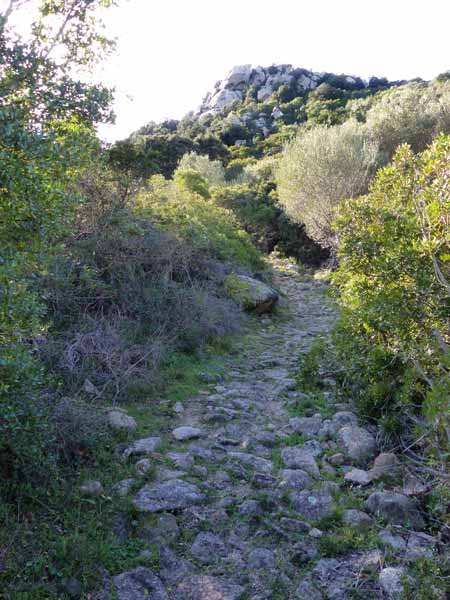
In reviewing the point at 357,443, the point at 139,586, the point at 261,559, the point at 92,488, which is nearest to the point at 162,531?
the point at 139,586

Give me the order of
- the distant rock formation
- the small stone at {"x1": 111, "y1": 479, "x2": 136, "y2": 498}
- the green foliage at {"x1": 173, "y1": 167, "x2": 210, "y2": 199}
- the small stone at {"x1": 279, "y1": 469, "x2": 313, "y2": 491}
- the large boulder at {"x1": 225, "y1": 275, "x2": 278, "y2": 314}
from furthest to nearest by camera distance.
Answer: the distant rock formation
the green foliage at {"x1": 173, "y1": 167, "x2": 210, "y2": 199}
the large boulder at {"x1": 225, "y1": 275, "x2": 278, "y2": 314}
the small stone at {"x1": 279, "y1": 469, "x2": 313, "y2": 491}
the small stone at {"x1": 111, "y1": 479, "x2": 136, "y2": 498}

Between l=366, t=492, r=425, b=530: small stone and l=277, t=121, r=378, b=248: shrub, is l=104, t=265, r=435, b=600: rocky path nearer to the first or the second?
l=366, t=492, r=425, b=530: small stone

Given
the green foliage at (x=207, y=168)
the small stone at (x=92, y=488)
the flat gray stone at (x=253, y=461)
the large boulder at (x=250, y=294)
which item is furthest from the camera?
the green foliage at (x=207, y=168)

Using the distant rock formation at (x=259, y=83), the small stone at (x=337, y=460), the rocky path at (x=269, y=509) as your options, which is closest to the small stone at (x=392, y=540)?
the rocky path at (x=269, y=509)

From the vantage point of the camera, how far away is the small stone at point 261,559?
11.9 ft

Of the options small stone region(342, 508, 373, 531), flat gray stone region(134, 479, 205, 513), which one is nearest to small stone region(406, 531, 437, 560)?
small stone region(342, 508, 373, 531)

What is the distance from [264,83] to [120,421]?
63567 millimetres

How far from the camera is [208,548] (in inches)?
150

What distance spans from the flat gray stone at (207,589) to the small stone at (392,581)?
939 millimetres

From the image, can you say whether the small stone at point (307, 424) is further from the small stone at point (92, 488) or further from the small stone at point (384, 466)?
the small stone at point (92, 488)

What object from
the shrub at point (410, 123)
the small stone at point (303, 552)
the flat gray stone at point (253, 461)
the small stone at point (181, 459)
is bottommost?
the flat gray stone at point (253, 461)

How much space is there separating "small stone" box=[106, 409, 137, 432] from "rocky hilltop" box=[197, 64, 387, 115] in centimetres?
5521

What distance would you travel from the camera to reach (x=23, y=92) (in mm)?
3486

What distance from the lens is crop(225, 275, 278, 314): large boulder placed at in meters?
11.7
